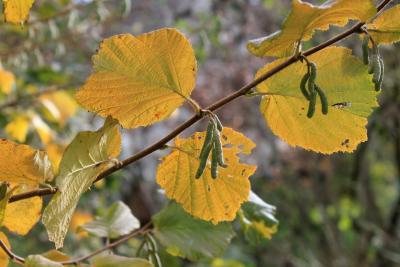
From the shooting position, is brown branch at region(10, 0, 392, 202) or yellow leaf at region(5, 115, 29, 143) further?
yellow leaf at region(5, 115, 29, 143)

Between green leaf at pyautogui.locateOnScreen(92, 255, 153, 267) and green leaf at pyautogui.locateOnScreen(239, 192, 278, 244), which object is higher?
green leaf at pyautogui.locateOnScreen(92, 255, 153, 267)

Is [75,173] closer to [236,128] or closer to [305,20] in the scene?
[305,20]

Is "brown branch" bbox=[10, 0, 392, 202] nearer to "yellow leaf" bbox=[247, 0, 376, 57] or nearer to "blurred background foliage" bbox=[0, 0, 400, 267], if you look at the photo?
"yellow leaf" bbox=[247, 0, 376, 57]

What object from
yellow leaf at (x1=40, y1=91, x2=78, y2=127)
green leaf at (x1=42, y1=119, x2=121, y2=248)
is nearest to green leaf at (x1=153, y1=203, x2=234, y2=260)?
green leaf at (x1=42, y1=119, x2=121, y2=248)

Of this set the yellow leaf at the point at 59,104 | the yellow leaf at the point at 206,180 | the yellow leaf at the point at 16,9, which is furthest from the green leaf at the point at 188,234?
the yellow leaf at the point at 59,104

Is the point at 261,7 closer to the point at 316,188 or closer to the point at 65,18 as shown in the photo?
the point at 316,188

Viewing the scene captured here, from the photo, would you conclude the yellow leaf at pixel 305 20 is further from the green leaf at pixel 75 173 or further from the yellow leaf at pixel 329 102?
the green leaf at pixel 75 173

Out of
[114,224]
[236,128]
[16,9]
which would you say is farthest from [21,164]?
[236,128]

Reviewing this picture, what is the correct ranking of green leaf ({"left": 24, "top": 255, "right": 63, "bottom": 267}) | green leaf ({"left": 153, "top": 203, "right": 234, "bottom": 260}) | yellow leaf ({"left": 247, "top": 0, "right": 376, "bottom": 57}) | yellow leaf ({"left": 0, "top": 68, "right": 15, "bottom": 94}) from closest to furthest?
yellow leaf ({"left": 247, "top": 0, "right": 376, "bottom": 57})
green leaf ({"left": 24, "top": 255, "right": 63, "bottom": 267})
green leaf ({"left": 153, "top": 203, "right": 234, "bottom": 260})
yellow leaf ({"left": 0, "top": 68, "right": 15, "bottom": 94})
